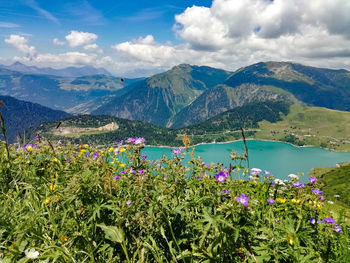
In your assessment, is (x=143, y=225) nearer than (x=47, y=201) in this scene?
Yes

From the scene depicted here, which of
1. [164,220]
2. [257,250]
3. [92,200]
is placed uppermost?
[92,200]

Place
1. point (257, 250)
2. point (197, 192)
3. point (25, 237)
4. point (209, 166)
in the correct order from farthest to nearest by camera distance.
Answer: point (209, 166)
point (197, 192)
point (257, 250)
point (25, 237)

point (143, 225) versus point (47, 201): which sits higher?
point (47, 201)

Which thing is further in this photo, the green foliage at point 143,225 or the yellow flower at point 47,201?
the yellow flower at point 47,201

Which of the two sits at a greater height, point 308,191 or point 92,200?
point 92,200

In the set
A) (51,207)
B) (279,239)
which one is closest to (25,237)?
(51,207)

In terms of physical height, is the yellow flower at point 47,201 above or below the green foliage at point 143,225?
above

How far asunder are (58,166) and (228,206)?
316 centimetres

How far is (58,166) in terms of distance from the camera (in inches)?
160

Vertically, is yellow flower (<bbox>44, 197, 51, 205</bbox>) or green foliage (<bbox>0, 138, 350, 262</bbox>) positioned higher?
yellow flower (<bbox>44, 197, 51, 205</bbox>)

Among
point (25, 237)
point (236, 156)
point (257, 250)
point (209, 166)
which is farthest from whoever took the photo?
point (209, 166)

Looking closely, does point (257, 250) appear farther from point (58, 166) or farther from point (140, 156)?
point (58, 166)

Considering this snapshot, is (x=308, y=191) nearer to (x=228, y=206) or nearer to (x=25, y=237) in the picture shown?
(x=228, y=206)

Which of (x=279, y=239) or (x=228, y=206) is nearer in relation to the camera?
(x=228, y=206)
